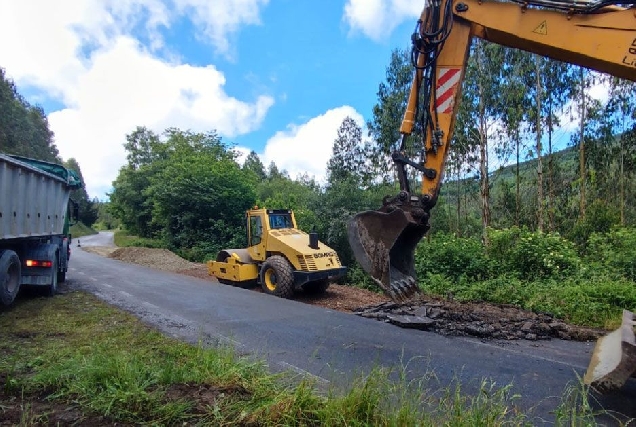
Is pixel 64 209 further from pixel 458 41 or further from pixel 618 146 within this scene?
pixel 618 146

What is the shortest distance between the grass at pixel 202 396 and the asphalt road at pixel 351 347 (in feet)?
1.49

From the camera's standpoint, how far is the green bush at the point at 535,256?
10.4m

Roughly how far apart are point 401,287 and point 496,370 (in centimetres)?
147

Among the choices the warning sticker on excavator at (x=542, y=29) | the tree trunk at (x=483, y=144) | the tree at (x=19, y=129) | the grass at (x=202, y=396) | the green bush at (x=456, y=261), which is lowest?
the grass at (x=202, y=396)

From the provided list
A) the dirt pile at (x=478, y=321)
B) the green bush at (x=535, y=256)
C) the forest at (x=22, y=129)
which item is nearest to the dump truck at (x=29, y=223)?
the dirt pile at (x=478, y=321)

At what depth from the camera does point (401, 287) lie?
227 inches

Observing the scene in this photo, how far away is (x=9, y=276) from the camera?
7637mm

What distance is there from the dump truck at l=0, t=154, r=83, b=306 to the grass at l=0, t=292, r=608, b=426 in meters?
3.19

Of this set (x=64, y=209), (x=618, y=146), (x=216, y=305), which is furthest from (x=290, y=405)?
(x=618, y=146)

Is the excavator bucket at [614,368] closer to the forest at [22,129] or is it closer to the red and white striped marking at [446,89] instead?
the red and white striped marking at [446,89]

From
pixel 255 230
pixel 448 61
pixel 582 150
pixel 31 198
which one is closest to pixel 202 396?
pixel 448 61

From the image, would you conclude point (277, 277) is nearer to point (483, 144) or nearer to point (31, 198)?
point (31, 198)

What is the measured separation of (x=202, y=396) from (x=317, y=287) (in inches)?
301

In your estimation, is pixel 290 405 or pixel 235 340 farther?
pixel 235 340
